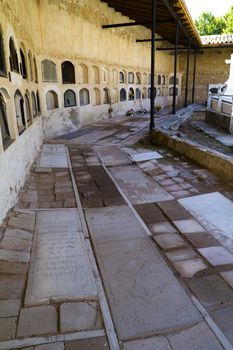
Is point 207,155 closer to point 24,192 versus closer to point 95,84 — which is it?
point 24,192

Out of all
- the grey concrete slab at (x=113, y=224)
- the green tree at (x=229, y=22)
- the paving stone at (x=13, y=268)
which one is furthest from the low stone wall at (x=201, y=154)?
the green tree at (x=229, y=22)

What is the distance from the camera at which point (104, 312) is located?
1.89 metres

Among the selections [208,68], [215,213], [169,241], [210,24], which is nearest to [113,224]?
[169,241]

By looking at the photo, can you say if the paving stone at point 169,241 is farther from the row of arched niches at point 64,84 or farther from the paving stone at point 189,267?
the row of arched niches at point 64,84

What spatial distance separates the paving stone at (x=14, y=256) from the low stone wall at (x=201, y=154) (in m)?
3.24

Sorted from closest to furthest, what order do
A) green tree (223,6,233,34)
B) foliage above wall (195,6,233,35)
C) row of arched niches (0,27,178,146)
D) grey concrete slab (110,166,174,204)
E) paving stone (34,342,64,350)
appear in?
1. paving stone (34,342,64,350)
2. grey concrete slab (110,166,174,204)
3. row of arched niches (0,27,178,146)
4. green tree (223,6,233,34)
5. foliage above wall (195,6,233,35)

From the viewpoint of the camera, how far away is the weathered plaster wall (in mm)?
19453

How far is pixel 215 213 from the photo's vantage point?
3.38 metres

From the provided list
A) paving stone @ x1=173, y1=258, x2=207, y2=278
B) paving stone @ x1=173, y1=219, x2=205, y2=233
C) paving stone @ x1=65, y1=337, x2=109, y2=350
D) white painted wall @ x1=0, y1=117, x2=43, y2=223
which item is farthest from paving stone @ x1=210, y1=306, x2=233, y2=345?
white painted wall @ x1=0, y1=117, x2=43, y2=223

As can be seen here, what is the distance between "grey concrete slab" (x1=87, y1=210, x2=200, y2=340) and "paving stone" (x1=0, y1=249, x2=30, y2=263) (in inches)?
25.8

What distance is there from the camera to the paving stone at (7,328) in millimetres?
1705

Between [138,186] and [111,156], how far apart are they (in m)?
1.96

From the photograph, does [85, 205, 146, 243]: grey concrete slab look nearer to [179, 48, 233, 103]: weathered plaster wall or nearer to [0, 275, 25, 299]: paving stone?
[0, 275, 25, 299]: paving stone

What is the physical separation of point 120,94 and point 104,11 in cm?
359
